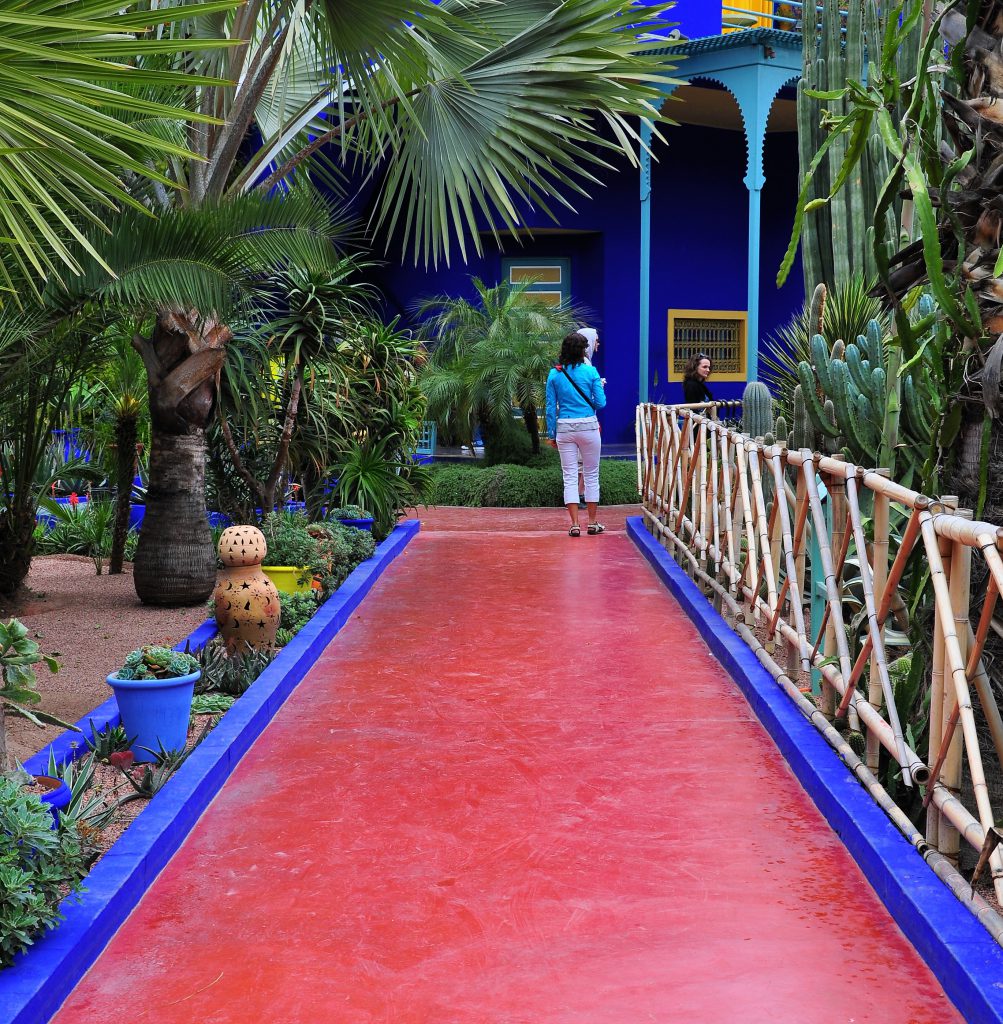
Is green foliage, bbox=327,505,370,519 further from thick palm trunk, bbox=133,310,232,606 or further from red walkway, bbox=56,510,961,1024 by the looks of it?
red walkway, bbox=56,510,961,1024

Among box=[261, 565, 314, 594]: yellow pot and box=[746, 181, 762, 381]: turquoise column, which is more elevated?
box=[746, 181, 762, 381]: turquoise column

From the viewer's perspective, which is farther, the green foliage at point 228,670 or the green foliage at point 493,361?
the green foliage at point 493,361

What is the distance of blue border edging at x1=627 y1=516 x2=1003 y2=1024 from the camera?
301cm

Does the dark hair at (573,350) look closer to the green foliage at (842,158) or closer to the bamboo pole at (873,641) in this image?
the green foliage at (842,158)

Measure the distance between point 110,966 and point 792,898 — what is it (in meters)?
1.93

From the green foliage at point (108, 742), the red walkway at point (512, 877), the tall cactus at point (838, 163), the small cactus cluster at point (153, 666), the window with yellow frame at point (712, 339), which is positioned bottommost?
the red walkway at point (512, 877)

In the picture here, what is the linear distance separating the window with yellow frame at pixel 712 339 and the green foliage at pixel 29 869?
16.9 m

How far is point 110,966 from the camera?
3.37m

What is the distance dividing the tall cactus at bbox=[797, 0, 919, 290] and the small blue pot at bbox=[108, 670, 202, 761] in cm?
818

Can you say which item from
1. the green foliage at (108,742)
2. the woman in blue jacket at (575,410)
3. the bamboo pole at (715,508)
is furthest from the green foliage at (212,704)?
the woman in blue jacket at (575,410)

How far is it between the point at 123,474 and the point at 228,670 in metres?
3.62

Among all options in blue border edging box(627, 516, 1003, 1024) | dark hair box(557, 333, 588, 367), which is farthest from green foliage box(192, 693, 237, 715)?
dark hair box(557, 333, 588, 367)

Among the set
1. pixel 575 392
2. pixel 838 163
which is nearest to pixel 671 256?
pixel 838 163

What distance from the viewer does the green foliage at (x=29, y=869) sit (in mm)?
3074
